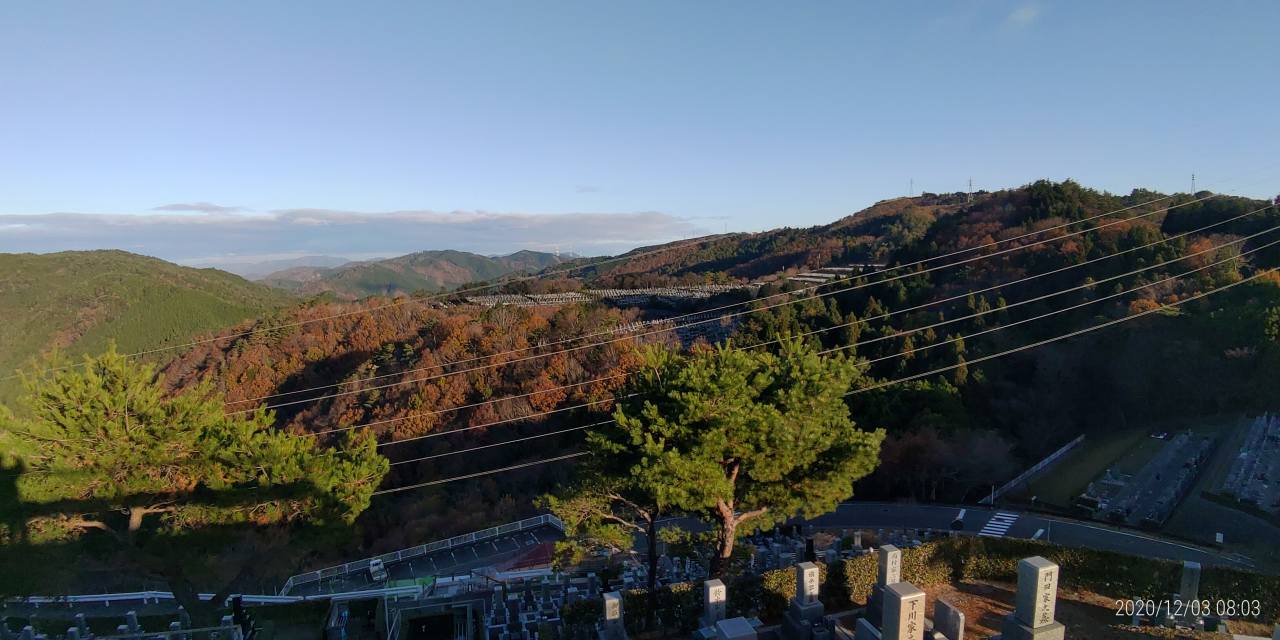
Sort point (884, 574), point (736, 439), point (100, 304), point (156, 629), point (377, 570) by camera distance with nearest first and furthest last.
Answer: point (884, 574), point (736, 439), point (156, 629), point (377, 570), point (100, 304)

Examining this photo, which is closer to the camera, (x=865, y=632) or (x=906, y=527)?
(x=865, y=632)

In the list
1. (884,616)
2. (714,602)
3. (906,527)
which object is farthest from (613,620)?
(906,527)

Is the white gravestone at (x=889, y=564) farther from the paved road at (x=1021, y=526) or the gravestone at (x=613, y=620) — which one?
the paved road at (x=1021, y=526)

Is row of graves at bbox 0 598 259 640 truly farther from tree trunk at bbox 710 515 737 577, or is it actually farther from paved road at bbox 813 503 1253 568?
paved road at bbox 813 503 1253 568

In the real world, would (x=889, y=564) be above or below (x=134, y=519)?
below

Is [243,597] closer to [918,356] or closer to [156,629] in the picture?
[156,629]

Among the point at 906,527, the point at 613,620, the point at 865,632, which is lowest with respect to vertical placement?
the point at 906,527

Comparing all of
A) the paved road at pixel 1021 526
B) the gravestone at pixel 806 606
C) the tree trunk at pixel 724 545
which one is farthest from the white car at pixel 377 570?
the paved road at pixel 1021 526
